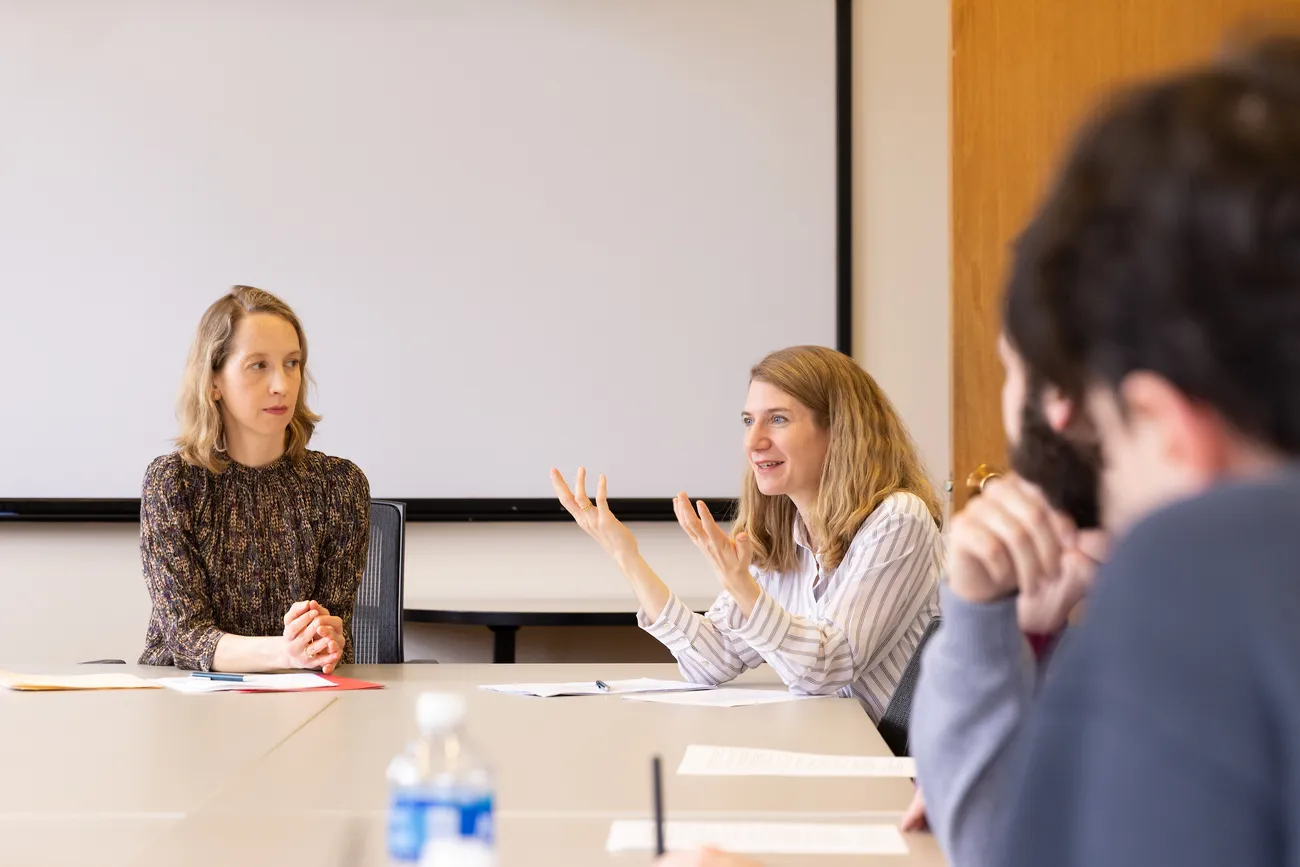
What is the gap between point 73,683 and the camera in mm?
2184

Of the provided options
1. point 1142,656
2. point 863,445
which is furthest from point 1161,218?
point 863,445

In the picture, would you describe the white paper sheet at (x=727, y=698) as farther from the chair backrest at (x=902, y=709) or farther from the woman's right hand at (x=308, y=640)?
the woman's right hand at (x=308, y=640)

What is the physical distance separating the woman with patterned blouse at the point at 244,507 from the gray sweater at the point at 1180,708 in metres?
2.03

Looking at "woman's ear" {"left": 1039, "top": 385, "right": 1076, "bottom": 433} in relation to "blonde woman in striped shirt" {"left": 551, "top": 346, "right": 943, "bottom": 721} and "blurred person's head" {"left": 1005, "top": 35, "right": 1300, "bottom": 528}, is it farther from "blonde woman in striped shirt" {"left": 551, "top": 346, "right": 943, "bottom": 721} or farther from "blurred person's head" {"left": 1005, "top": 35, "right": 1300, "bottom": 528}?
"blonde woman in striped shirt" {"left": 551, "top": 346, "right": 943, "bottom": 721}

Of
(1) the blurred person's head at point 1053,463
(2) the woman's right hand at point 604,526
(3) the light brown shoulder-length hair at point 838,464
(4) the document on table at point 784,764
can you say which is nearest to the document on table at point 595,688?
(2) the woman's right hand at point 604,526

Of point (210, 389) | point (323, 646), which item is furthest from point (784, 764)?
point (210, 389)

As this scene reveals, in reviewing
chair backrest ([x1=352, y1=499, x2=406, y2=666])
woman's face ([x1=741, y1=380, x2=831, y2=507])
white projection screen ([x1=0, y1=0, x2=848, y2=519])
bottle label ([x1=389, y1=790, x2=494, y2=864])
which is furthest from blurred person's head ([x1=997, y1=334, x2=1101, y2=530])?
white projection screen ([x1=0, y1=0, x2=848, y2=519])

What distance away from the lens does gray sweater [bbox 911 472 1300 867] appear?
40 centimetres

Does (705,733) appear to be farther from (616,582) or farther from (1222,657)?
(616,582)

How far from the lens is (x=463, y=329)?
379 cm

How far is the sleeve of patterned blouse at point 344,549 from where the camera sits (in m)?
2.57

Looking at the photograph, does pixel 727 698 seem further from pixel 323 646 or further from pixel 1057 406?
pixel 1057 406

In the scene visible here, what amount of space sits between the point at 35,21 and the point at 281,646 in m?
2.58

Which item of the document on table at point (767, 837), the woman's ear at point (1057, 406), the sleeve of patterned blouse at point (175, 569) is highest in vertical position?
the woman's ear at point (1057, 406)
